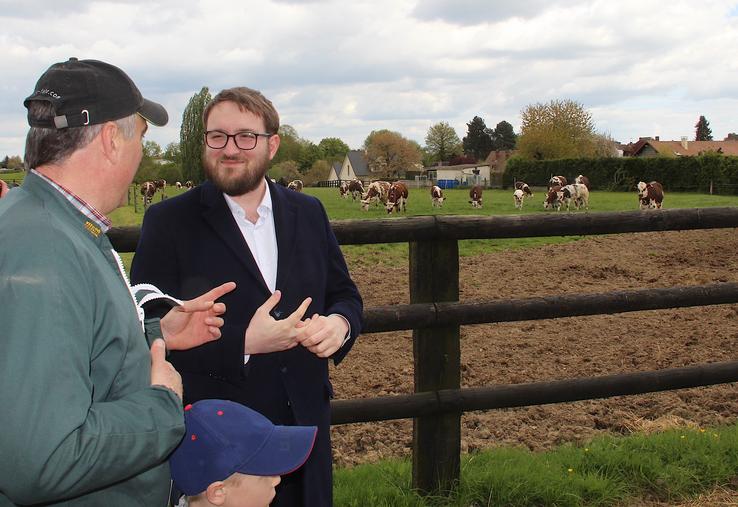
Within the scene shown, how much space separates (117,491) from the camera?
1639 millimetres

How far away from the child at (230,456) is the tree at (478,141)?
421 feet

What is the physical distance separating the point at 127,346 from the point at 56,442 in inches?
12.1

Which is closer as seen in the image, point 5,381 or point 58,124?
point 5,381

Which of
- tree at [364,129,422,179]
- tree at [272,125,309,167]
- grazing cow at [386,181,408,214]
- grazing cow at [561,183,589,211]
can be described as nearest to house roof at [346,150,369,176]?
tree at [272,125,309,167]

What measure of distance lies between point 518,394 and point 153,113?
107 inches

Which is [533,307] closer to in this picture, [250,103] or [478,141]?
[250,103]

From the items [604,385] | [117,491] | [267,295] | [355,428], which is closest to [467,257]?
[355,428]

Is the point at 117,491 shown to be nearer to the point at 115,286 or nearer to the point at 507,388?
the point at 115,286

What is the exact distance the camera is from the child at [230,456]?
5.98 ft

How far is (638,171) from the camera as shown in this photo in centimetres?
5122

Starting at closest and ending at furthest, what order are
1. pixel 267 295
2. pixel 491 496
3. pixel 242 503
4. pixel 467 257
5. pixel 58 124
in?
pixel 58 124, pixel 242 503, pixel 267 295, pixel 491 496, pixel 467 257

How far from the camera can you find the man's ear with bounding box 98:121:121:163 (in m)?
1.62

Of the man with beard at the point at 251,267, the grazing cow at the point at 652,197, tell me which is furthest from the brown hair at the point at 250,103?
the grazing cow at the point at 652,197

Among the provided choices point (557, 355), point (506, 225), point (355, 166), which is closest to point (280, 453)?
point (506, 225)
